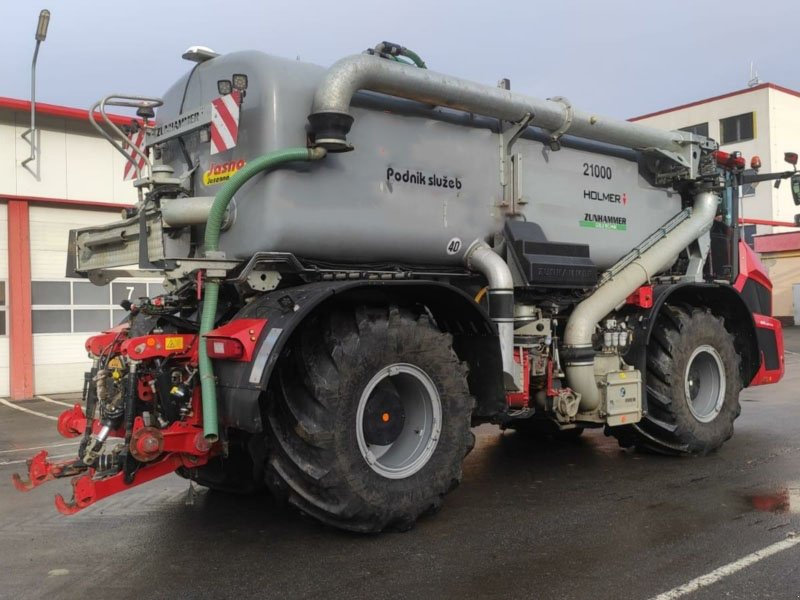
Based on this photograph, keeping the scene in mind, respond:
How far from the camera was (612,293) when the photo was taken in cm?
658

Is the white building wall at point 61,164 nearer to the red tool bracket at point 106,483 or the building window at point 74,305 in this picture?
the building window at point 74,305

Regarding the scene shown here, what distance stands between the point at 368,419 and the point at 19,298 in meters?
10.2

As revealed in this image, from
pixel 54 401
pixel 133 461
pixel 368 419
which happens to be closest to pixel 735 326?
pixel 368 419

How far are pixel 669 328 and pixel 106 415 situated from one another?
487 cm

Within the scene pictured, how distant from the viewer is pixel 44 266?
13.2 metres

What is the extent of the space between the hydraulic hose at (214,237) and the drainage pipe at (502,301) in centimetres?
158

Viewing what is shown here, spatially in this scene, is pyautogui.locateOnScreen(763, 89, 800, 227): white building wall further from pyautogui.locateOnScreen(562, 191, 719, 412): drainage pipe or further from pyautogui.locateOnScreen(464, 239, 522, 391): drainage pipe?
pyautogui.locateOnScreen(464, 239, 522, 391): drainage pipe

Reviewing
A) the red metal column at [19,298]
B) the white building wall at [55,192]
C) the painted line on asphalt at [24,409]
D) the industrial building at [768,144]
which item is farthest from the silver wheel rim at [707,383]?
the industrial building at [768,144]

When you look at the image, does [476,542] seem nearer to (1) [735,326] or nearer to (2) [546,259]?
(2) [546,259]

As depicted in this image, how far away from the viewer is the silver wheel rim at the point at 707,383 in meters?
7.17

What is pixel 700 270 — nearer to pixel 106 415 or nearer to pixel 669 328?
pixel 669 328

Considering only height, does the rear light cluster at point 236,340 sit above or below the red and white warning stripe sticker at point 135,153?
below

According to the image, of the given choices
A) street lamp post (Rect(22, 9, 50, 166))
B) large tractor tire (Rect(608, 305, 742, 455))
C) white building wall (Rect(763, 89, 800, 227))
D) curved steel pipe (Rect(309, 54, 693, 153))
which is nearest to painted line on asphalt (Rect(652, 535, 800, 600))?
large tractor tire (Rect(608, 305, 742, 455))

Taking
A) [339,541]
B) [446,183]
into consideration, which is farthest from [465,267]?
[339,541]
